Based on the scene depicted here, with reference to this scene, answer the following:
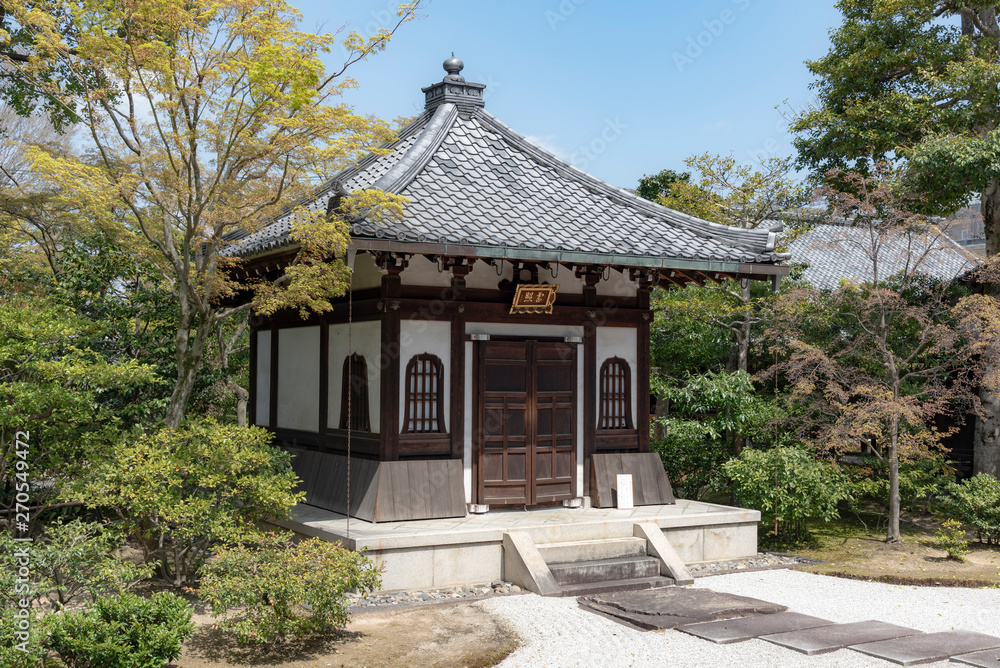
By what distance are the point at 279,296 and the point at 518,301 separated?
3.18 meters

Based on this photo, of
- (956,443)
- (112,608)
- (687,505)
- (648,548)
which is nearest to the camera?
(112,608)

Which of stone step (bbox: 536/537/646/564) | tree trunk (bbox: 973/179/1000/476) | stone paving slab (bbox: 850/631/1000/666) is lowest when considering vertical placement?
stone paving slab (bbox: 850/631/1000/666)

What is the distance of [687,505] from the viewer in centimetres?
1223

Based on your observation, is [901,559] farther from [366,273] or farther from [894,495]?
[366,273]

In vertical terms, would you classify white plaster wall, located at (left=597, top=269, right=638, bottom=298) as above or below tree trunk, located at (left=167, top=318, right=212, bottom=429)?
above

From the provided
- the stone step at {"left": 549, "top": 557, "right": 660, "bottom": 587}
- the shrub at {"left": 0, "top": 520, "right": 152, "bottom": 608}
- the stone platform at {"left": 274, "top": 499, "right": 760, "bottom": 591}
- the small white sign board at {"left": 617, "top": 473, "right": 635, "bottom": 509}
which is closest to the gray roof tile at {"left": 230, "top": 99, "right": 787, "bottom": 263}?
the small white sign board at {"left": 617, "top": 473, "right": 635, "bottom": 509}

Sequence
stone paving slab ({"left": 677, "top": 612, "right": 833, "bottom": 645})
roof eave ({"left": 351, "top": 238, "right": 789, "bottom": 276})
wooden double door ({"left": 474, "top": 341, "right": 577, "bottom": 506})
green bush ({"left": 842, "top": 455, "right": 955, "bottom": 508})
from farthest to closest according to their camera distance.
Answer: green bush ({"left": 842, "top": 455, "right": 955, "bottom": 508}) < wooden double door ({"left": 474, "top": 341, "right": 577, "bottom": 506}) < roof eave ({"left": 351, "top": 238, "right": 789, "bottom": 276}) < stone paving slab ({"left": 677, "top": 612, "right": 833, "bottom": 645})

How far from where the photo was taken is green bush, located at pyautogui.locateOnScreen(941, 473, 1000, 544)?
12.2 meters

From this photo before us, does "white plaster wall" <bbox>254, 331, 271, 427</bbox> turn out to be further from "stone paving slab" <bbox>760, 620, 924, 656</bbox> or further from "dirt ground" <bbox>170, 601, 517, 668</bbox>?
"stone paving slab" <bbox>760, 620, 924, 656</bbox>

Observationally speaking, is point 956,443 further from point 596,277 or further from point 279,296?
point 279,296

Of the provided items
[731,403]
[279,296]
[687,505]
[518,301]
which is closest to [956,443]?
[731,403]

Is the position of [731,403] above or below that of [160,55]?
below

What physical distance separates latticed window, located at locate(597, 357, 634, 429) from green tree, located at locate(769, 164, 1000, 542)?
262cm

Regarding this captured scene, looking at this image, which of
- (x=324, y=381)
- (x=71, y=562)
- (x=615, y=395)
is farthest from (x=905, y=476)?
(x=71, y=562)
